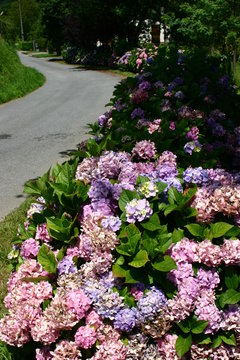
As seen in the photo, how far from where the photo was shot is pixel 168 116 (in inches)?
182

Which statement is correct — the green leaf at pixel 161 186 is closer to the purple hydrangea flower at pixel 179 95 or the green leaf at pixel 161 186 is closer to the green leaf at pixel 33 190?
the green leaf at pixel 33 190

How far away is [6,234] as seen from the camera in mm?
4961

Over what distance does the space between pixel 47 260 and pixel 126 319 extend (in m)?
0.65

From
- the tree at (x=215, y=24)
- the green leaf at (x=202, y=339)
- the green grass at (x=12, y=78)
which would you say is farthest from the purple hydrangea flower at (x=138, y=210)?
the green grass at (x=12, y=78)

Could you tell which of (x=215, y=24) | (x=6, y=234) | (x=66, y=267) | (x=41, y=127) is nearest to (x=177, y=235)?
(x=66, y=267)

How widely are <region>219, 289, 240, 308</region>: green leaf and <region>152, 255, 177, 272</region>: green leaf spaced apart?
38cm

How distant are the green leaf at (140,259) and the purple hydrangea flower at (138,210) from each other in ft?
0.79

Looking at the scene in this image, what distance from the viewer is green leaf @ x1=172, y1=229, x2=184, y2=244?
8.78 ft

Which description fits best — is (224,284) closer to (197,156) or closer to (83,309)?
(83,309)

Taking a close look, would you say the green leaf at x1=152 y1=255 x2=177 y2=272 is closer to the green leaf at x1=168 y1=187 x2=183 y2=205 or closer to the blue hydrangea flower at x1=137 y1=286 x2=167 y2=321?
the blue hydrangea flower at x1=137 y1=286 x2=167 y2=321

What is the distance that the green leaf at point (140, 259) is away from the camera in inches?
95.0

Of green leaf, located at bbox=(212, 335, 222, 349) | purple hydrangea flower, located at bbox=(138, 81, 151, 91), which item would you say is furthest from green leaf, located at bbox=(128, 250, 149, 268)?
purple hydrangea flower, located at bbox=(138, 81, 151, 91)

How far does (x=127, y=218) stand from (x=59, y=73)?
26.1 meters

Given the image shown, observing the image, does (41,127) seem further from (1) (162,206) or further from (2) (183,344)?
(2) (183,344)
